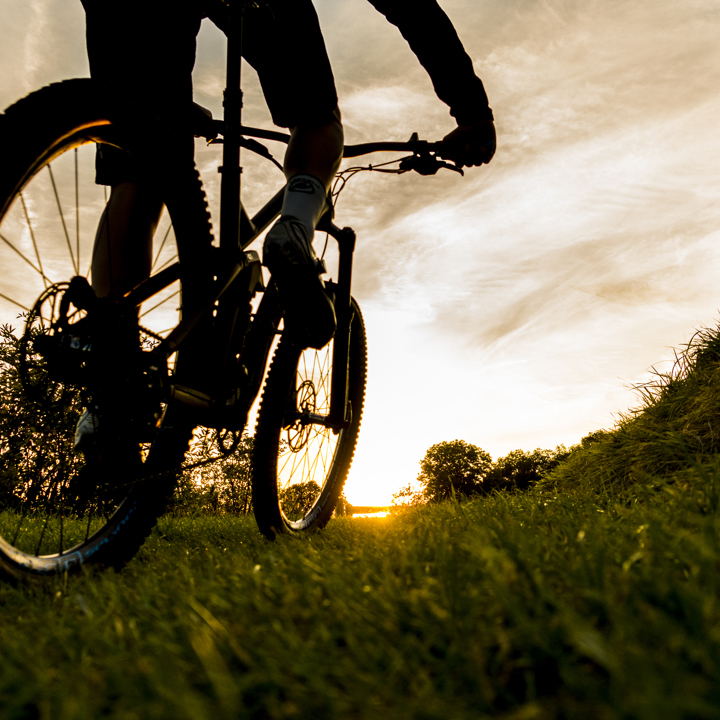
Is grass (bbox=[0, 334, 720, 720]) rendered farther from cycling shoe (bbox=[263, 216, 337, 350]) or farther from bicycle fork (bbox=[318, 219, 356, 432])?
bicycle fork (bbox=[318, 219, 356, 432])

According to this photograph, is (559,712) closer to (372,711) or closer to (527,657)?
(527,657)

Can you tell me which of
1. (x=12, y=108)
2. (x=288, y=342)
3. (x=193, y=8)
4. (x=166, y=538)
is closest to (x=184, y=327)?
(x=288, y=342)

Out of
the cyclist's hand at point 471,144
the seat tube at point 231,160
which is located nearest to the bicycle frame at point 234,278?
the seat tube at point 231,160

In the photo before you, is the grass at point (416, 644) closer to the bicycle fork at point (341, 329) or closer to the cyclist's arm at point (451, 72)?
the bicycle fork at point (341, 329)

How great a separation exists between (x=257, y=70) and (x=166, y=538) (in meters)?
2.77

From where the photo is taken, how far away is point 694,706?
52 centimetres

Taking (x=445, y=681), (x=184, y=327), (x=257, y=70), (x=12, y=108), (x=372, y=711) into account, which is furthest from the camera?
(x=257, y=70)

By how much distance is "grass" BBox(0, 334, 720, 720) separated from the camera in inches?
25.8

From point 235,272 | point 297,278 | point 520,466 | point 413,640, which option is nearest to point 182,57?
point 235,272

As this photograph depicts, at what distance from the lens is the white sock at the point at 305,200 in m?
2.06

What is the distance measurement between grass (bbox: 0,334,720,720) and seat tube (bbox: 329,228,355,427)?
1529 millimetres

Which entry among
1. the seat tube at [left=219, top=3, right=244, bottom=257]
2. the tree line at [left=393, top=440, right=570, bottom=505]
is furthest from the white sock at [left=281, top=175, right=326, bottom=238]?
the tree line at [left=393, top=440, right=570, bottom=505]

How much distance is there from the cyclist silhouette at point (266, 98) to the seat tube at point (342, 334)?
0.51m

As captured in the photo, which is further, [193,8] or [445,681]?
[193,8]
